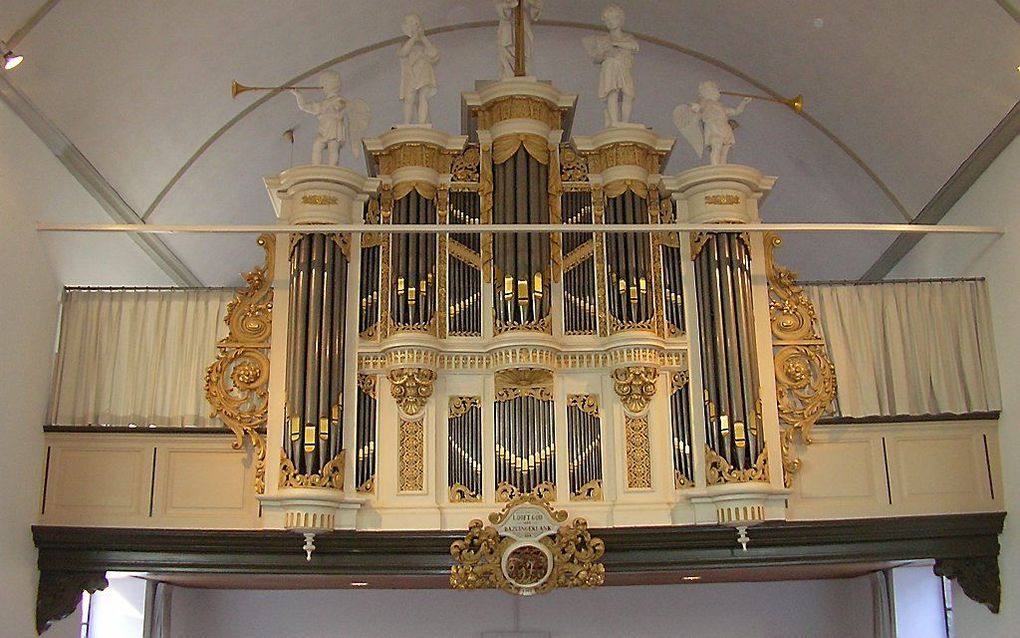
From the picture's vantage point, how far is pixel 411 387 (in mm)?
11633

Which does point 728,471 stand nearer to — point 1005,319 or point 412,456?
point 412,456

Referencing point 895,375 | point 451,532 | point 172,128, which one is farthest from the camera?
point 172,128

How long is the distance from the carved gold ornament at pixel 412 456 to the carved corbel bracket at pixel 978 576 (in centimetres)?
530

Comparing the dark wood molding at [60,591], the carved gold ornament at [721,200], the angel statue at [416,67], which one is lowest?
the dark wood molding at [60,591]

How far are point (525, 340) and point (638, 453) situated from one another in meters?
1.62

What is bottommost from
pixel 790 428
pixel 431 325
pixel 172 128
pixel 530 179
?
pixel 790 428

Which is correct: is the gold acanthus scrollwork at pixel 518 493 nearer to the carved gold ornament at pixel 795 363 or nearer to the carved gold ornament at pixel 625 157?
the carved gold ornament at pixel 795 363

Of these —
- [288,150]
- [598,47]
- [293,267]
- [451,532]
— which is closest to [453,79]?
[288,150]

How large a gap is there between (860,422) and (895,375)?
2.18 ft

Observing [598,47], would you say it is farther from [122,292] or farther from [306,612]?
[306,612]

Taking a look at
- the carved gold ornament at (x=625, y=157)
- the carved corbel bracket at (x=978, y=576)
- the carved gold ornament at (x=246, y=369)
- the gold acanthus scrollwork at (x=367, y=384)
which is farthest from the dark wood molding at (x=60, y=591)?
the carved corbel bracket at (x=978, y=576)

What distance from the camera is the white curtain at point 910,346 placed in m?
12.0

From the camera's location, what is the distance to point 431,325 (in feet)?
38.8

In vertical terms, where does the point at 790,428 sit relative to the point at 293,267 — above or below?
below
